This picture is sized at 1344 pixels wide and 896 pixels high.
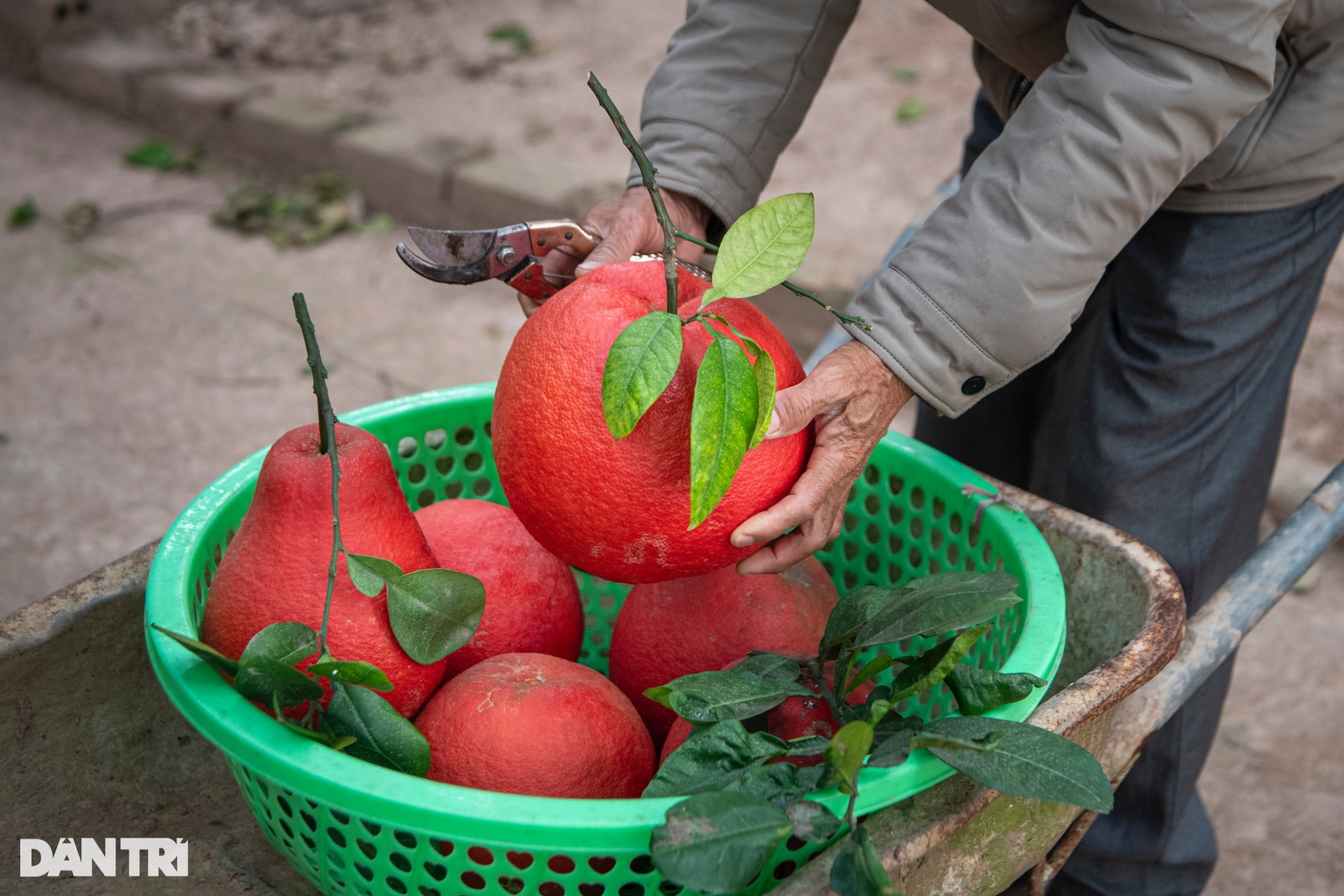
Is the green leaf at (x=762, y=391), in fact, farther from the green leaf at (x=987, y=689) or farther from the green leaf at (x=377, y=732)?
the green leaf at (x=377, y=732)

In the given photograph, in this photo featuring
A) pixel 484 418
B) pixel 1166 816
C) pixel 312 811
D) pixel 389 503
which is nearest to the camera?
pixel 312 811

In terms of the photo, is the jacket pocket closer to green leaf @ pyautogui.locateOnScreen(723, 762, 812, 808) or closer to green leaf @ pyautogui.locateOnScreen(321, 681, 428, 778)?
green leaf @ pyautogui.locateOnScreen(723, 762, 812, 808)

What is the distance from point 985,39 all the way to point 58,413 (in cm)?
278

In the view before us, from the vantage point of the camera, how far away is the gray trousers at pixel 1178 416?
4.83 ft

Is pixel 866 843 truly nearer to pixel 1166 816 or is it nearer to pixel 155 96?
pixel 1166 816

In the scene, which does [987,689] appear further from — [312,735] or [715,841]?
[312,735]

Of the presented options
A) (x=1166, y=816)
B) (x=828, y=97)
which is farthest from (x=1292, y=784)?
(x=828, y=97)

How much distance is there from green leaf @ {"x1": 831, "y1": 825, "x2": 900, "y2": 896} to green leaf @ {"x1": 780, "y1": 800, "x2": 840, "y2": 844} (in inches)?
0.7

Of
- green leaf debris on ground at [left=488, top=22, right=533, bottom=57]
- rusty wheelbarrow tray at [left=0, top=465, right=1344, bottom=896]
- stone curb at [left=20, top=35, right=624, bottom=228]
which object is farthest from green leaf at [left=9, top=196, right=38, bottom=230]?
rusty wheelbarrow tray at [left=0, top=465, right=1344, bottom=896]

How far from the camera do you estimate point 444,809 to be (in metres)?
0.80

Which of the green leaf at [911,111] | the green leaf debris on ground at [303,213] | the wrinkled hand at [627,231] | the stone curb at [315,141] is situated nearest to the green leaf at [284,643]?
the wrinkled hand at [627,231]

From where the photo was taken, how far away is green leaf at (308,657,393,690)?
0.91m

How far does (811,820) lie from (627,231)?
0.76m

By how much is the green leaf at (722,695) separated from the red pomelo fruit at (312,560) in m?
0.26
